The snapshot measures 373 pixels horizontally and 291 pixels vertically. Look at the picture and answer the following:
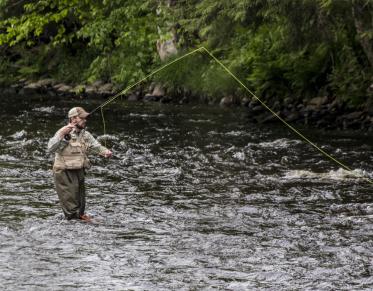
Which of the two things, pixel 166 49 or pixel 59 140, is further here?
pixel 166 49

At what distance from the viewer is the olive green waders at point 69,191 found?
40.5ft

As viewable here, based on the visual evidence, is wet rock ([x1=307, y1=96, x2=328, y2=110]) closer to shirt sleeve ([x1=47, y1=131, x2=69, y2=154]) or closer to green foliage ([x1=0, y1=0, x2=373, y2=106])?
green foliage ([x1=0, y1=0, x2=373, y2=106])

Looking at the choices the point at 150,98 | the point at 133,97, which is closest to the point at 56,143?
the point at 150,98

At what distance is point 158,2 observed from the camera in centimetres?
2312

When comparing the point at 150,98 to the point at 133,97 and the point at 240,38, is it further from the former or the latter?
the point at 240,38

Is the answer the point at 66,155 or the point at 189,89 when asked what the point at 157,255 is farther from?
the point at 189,89

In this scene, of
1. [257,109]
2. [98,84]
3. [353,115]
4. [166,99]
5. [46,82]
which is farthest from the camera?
[46,82]

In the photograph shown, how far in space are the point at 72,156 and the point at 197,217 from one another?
79.4 inches

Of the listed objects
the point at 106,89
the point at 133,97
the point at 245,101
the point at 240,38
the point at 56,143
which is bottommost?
the point at 56,143

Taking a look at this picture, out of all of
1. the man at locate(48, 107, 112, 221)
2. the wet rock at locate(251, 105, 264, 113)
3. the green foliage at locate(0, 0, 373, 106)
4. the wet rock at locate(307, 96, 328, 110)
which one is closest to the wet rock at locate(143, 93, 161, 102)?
the green foliage at locate(0, 0, 373, 106)

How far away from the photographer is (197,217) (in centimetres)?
1271

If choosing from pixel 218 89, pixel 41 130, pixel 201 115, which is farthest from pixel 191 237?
pixel 218 89

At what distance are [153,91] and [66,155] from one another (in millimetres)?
20027

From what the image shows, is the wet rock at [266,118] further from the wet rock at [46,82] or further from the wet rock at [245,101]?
the wet rock at [46,82]
